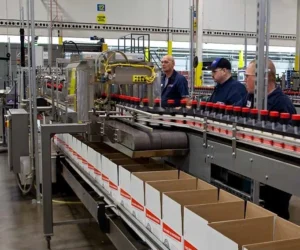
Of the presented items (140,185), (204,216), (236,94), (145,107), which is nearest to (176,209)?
(204,216)

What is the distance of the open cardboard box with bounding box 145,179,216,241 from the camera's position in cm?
166

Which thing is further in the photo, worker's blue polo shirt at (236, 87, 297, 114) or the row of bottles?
worker's blue polo shirt at (236, 87, 297, 114)

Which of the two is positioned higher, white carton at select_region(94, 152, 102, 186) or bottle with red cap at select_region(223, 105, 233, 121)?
bottle with red cap at select_region(223, 105, 233, 121)

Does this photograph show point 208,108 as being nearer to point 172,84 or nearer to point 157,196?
point 157,196

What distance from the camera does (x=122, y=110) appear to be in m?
2.64

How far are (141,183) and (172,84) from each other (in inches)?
93.7

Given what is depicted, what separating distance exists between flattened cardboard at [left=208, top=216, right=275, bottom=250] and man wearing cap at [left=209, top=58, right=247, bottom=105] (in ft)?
6.01

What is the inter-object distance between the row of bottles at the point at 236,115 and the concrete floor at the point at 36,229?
52.9 inches

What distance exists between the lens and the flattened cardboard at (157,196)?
166 centimetres

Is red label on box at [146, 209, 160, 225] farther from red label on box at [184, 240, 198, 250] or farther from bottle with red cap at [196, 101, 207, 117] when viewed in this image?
bottle with red cap at [196, 101, 207, 117]

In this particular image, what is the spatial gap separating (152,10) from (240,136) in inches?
380

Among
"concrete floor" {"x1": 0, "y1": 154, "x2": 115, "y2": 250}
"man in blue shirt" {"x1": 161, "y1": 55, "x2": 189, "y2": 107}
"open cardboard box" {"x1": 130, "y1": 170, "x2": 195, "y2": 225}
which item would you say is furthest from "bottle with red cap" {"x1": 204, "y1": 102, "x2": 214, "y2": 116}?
"man in blue shirt" {"x1": 161, "y1": 55, "x2": 189, "y2": 107}

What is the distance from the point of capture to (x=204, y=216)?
1.49m

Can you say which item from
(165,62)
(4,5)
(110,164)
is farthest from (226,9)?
(110,164)
